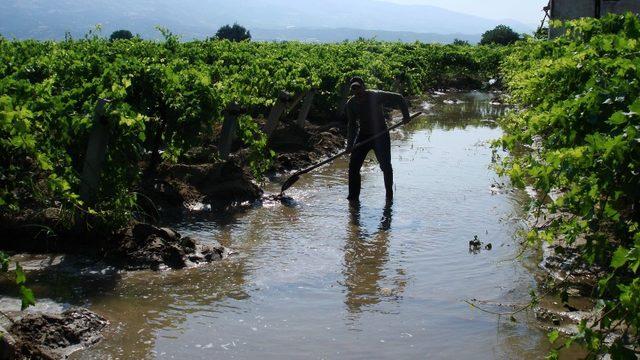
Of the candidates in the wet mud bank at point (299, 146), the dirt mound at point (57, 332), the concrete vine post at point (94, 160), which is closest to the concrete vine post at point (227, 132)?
the wet mud bank at point (299, 146)

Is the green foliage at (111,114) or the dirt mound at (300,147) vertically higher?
the green foliage at (111,114)

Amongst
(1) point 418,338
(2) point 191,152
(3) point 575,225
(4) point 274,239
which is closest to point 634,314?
(3) point 575,225

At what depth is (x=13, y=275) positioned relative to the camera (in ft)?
24.3

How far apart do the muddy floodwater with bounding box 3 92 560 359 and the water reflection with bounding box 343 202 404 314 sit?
0.07 ft

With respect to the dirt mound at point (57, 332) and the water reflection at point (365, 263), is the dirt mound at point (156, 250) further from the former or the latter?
the dirt mound at point (57, 332)

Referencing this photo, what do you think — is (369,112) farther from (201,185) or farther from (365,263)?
(365,263)

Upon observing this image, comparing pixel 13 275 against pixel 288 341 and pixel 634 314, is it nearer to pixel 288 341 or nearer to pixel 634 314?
pixel 288 341

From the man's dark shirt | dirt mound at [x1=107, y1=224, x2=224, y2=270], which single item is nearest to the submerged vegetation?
dirt mound at [x1=107, y1=224, x2=224, y2=270]

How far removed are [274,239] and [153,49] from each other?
344 inches

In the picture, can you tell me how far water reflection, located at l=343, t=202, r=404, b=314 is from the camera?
24.9 ft

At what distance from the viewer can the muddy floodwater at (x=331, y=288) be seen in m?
6.34

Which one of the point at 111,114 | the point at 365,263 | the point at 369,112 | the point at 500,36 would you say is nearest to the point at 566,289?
the point at 365,263

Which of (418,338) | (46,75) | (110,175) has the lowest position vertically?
(418,338)

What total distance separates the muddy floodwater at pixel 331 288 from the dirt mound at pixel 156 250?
17cm
